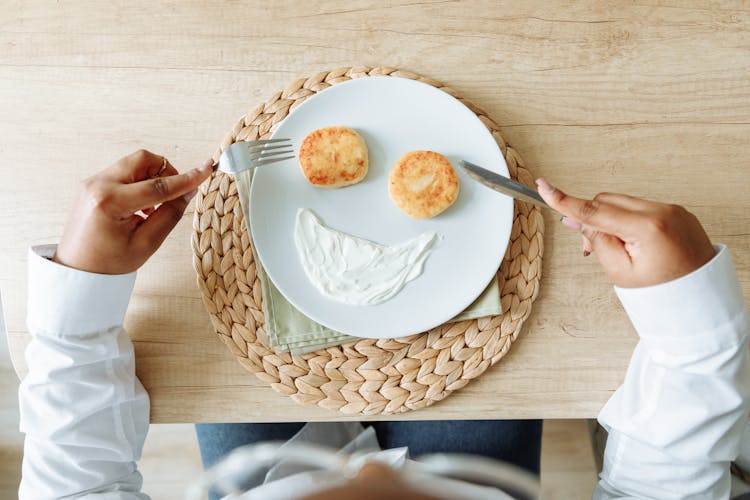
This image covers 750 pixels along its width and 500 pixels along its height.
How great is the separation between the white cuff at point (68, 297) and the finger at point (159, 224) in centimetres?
5

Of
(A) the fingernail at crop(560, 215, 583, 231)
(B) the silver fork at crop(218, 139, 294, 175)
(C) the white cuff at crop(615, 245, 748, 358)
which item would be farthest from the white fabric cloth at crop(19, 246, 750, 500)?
(B) the silver fork at crop(218, 139, 294, 175)

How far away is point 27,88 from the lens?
99cm

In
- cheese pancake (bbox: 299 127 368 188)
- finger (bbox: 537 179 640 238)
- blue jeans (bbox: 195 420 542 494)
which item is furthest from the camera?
blue jeans (bbox: 195 420 542 494)

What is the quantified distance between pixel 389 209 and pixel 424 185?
0.22ft

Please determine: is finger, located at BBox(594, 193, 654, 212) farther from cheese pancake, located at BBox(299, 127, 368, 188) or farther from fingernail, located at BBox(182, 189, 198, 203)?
fingernail, located at BBox(182, 189, 198, 203)

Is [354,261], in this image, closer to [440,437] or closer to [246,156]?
[246,156]

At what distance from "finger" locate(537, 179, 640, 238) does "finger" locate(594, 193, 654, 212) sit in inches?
0.4

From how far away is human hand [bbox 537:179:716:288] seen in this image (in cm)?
83

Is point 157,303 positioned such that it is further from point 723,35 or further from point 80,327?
point 723,35

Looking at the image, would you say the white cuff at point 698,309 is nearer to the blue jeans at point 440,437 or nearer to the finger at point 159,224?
the blue jeans at point 440,437

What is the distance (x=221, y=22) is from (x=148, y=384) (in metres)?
0.58

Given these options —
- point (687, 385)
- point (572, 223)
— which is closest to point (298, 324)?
point (572, 223)

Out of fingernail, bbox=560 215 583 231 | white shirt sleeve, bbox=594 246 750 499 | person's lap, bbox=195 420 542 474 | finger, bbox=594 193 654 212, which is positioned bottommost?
person's lap, bbox=195 420 542 474

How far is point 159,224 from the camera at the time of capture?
35.5 inches
